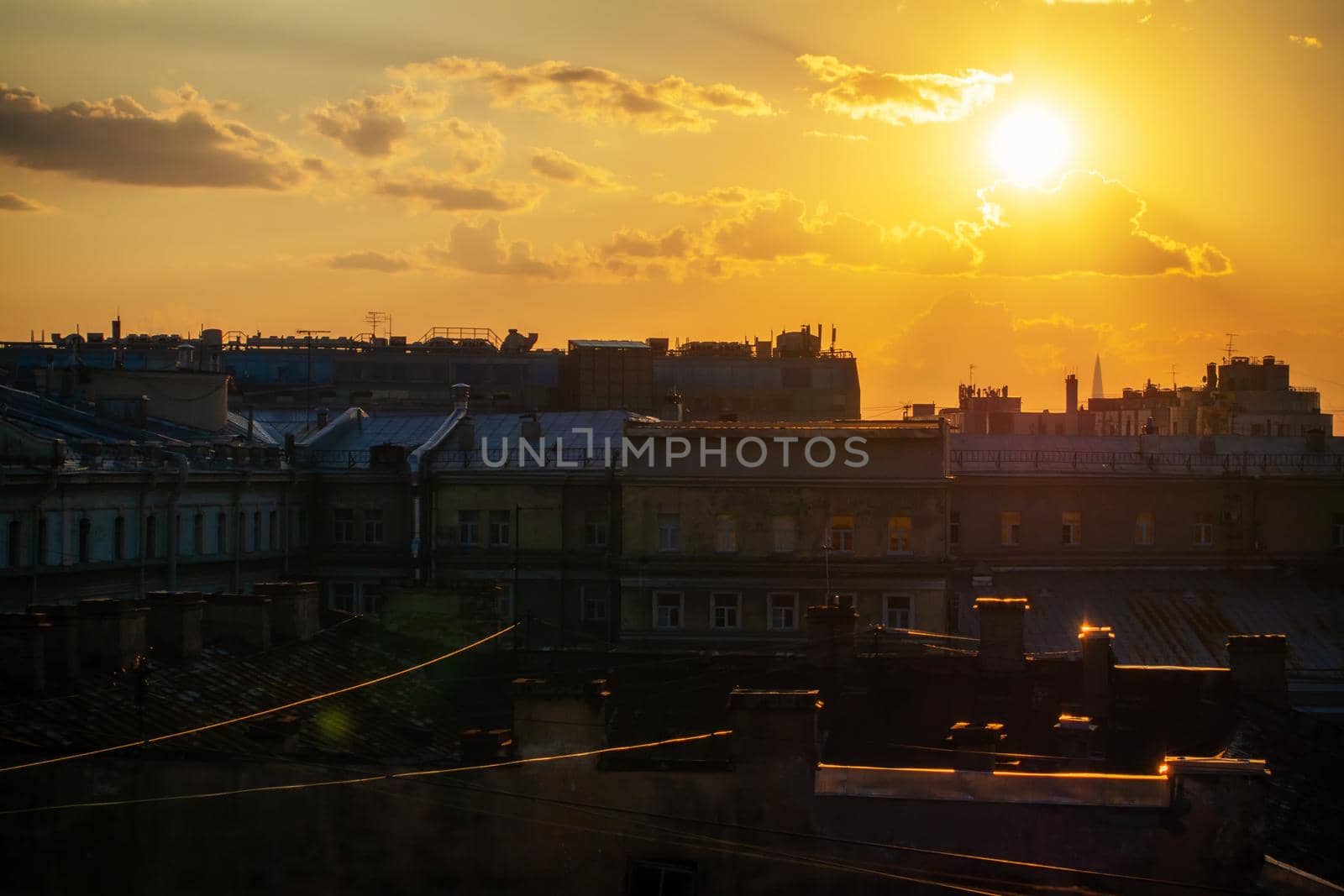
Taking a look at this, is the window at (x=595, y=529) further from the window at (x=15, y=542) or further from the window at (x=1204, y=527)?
the window at (x=1204, y=527)

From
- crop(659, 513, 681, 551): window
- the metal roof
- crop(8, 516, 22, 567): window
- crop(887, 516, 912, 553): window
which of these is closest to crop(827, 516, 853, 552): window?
crop(887, 516, 912, 553): window

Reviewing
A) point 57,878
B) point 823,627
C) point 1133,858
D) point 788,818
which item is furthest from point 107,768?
point 823,627

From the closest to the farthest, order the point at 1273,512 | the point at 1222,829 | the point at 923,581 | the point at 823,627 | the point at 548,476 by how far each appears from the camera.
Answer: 1. the point at 1222,829
2. the point at 823,627
3. the point at 923,581
4. the point at 548,476
5. the point at 1273,512

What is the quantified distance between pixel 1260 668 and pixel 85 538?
33.4 metres

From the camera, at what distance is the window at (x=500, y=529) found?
2650 inches

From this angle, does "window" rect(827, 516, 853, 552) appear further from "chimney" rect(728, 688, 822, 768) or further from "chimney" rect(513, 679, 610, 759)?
"chimney" rect(728, 688, 822, 768)

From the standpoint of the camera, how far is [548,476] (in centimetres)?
6694

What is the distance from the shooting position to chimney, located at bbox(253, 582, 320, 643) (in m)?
32.6

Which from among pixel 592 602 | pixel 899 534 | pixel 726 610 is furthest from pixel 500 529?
pixel 899 534

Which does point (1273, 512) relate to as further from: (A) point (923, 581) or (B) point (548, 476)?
(B) point (548, 476)

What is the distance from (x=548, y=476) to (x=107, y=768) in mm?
45638

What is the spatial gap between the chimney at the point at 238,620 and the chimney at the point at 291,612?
165 cm

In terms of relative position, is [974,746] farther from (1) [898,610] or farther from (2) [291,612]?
(1) [898,610]

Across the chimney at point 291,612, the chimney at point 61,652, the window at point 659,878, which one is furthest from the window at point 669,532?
the window at point 659,878
